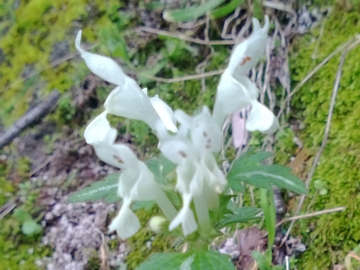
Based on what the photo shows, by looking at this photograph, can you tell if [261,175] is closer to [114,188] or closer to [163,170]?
[163,170]

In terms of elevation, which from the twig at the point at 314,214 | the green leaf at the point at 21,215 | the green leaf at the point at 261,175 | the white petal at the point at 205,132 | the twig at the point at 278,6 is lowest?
the twig at the point at 314,214

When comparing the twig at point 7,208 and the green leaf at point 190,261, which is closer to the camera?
the green leaf at point 190,261

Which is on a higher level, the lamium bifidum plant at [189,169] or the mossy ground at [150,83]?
the lamium bifidum plant at [189,169]

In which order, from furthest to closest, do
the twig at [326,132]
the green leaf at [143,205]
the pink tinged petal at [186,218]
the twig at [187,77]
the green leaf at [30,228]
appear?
the twig at [187,77] < the green leaf at [30,228] < the twig at [326,132] < the green leaf at [143,205] < the pink tinged petal at [186,218]

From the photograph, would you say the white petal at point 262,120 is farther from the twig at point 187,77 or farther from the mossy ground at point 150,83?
the twig at point 187,77

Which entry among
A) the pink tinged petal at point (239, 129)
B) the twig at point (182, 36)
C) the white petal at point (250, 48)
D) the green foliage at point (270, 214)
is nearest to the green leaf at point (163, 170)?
the white petal at point (250, 48)

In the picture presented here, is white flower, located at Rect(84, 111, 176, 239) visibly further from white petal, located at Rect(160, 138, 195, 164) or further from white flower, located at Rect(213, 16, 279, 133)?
Result: white flower, located at Rect(213, 16, 279, 133)

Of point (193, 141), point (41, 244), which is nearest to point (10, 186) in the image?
point (41, 244)
